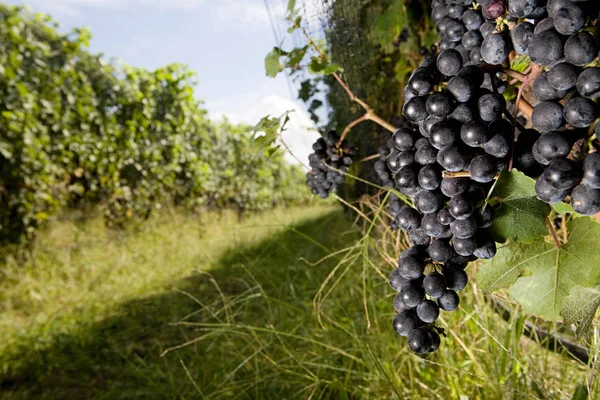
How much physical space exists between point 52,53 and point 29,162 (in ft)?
4.59

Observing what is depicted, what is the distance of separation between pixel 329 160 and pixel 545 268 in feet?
2.02

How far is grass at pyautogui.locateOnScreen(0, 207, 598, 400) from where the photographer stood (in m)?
1.21

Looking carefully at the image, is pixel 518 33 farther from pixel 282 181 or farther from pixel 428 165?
pixel 282 181

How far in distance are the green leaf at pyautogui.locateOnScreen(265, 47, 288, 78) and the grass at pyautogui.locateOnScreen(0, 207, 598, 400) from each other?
0.62 meters

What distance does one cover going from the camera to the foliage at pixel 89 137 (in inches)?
151

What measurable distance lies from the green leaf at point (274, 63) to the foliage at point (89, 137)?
1.26m

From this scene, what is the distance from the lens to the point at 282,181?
31.5 ft

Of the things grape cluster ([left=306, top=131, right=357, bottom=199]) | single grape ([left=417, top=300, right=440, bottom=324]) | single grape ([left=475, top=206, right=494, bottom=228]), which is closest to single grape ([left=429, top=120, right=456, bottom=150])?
single grape ([left=475, top=206, right=494, bottom=228])

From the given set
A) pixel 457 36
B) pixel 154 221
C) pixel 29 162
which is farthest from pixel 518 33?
pixel 154 221

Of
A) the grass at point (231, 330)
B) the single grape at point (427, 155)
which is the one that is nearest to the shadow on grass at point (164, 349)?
the grass at point (231, 330)

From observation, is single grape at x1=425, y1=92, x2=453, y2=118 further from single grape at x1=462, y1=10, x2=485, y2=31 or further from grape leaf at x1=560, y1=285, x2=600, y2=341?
grape leaf at x1=560, y1=285, x2=600, y2=341

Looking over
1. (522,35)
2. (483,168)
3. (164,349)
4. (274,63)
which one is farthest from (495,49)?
(164,349)

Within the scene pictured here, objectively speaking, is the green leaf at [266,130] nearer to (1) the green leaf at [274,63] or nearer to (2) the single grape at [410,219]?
(1) the green leaf at [274,63]

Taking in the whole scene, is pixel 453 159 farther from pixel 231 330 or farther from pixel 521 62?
pixel 231 330
